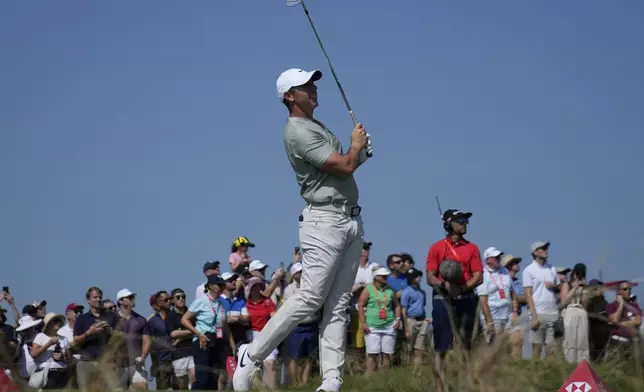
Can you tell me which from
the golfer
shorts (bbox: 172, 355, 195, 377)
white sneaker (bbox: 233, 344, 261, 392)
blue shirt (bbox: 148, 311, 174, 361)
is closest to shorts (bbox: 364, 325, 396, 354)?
shorts (bbox: 172, 355, 195, 377)

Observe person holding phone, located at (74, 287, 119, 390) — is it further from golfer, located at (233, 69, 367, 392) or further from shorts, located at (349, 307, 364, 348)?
shorts, located at (349, 307, 364, 348)

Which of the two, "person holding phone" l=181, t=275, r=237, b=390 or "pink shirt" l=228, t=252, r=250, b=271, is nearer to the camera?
"person holding phone" l=181, t=275, r=237, b=390

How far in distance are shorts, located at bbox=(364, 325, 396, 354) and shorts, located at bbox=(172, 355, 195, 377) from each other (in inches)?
99.7

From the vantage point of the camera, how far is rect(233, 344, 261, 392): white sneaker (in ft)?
24.8

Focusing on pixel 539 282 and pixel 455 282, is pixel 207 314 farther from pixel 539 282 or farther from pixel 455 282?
pixel 455 282

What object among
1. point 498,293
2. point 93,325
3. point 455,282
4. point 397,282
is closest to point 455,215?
point 455,282

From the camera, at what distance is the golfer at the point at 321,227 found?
23.7 ft

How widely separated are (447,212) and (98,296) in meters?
4.90

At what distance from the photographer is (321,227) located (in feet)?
23.7

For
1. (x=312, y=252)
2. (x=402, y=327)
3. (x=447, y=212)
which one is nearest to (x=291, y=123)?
(x=312, y=252)

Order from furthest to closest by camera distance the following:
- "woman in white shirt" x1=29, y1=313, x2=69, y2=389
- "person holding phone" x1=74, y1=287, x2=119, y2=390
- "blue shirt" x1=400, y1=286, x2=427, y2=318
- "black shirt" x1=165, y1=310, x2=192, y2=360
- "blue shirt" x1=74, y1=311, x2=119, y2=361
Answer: "blue shirt" x1=400, y1=286, x2=427, y2=318 → "black shirt" x1=165, y1=310, x2=192, y2=360 → "woman in white shirt" x1=29, y1=313, x2=69, y2=389 → "blue shirt" x1=74, y1=311, x2=119, y2=361 → "person holding phone" x1=74, y1=287, x2=119, y2=390

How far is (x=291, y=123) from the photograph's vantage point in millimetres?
7480

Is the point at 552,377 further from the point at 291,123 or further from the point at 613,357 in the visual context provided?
the point at 291,123

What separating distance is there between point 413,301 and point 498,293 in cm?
141
